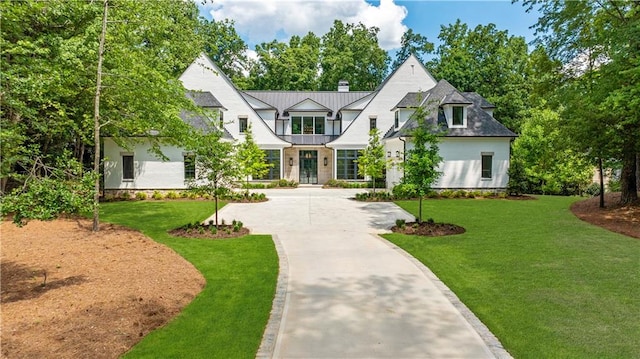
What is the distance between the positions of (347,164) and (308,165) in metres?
3.64

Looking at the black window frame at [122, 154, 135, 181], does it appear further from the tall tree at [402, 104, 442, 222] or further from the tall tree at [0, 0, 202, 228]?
the tall tree at [402, 104, 442, 222]

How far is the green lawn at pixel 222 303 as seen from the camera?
4910 mm

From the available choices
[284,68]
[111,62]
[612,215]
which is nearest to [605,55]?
[612,215]

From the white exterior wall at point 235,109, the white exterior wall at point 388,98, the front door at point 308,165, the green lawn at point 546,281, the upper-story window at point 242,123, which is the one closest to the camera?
the green lawn at point 546,281

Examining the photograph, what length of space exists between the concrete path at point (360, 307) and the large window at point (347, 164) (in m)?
18.3

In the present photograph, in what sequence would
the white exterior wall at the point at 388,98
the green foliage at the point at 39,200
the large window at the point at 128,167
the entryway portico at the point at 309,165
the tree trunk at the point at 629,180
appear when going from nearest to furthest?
1. the green foliage at the point at 39,200
2. the tree trunk at the point at 629,180
3. the large window at the point at 128,167
4. the white exterior wall at the point at 388,98
5. the entryway portico at the point at 309,165

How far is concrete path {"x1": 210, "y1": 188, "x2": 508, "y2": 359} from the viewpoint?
496 centimetres

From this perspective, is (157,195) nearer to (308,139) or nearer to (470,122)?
(308,139)

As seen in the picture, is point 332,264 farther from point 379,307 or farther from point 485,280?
point 485,280

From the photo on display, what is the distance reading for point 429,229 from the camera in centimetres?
1271

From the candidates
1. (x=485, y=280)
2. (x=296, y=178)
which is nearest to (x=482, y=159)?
(x=296, y=178)

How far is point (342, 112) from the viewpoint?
3244 cm

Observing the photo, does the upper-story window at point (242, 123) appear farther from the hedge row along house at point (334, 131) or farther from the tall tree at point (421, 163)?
the tall tree at point (421, 163)

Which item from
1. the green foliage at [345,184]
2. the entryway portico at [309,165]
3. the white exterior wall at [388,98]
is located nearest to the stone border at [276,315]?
the green foliage at [345,184]
